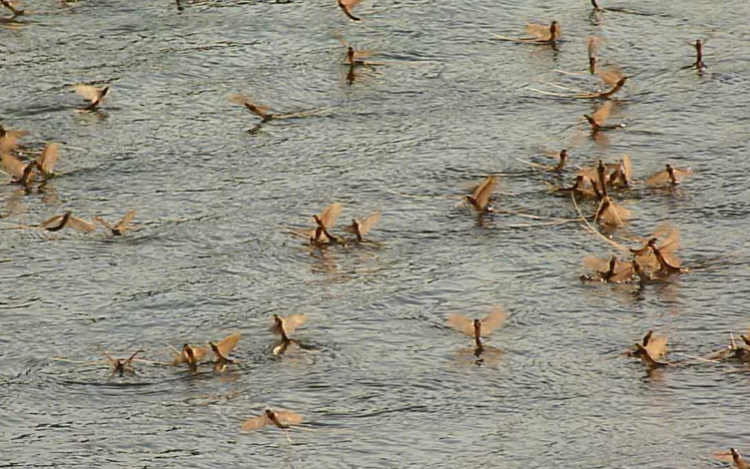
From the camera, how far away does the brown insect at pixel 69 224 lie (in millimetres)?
4340

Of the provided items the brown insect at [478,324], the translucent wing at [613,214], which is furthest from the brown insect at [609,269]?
the brown insect at [478,324]

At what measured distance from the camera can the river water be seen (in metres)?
3.41

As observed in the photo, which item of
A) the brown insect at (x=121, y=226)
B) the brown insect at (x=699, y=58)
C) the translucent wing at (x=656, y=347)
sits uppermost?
the brown insect at (x=699, y=58)

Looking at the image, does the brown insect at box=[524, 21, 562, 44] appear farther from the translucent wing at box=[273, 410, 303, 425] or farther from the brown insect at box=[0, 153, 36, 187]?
the translucent wing at box=[273, 410, 303, 425]

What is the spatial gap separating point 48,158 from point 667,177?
172cm

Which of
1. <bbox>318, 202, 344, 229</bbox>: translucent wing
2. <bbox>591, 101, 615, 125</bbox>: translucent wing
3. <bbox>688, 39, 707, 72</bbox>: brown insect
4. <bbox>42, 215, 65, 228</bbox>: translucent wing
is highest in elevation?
<bbox>688, 39, 707, 72</bbox>: brown insect

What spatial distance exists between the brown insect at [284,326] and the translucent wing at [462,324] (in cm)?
35

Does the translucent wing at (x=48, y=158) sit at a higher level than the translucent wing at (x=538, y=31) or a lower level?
lower

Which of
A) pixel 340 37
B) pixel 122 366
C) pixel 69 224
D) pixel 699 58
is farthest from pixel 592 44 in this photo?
pixel 122 366

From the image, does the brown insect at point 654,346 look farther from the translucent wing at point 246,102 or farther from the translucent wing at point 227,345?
the translucent wing at point 246,102

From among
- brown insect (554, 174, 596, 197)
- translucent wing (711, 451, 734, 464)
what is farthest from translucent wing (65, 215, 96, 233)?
translucent wing (711, 451, 734, 464)

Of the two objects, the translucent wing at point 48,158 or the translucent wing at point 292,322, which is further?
the translucent wing at point 48,158

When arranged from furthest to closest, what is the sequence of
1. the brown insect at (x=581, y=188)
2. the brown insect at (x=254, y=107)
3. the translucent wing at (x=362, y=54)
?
the translucent wing at (x=362, y=54) < the brown insect at (x=254, y=107) < the brown insect at (x=581, y=188)

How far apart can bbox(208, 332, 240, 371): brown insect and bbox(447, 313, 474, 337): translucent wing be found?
494 mm
